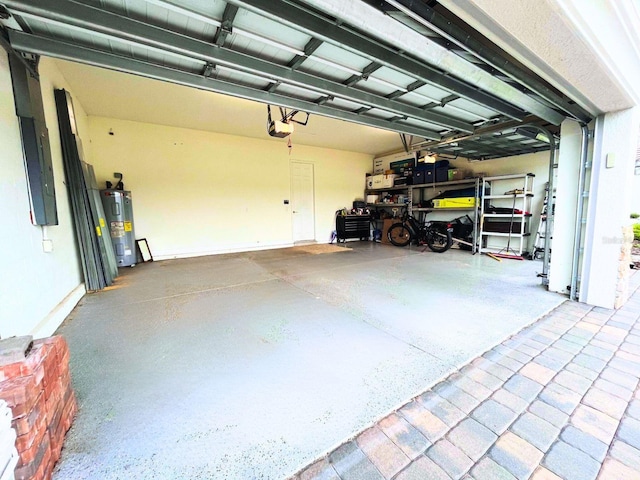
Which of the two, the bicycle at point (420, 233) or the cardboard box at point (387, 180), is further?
the cardboard box at point (387, 180)

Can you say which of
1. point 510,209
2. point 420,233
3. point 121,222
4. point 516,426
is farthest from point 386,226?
point 516,426

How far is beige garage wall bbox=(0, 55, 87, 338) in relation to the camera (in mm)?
1709

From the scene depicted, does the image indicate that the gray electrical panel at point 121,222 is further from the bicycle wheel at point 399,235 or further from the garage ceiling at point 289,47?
the bicycle wheel at point 399,235

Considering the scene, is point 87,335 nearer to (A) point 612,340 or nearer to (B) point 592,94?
(A) point 612,340

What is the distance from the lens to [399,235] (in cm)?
704

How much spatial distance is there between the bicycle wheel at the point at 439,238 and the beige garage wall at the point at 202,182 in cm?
316

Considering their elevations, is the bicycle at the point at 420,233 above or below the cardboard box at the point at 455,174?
below

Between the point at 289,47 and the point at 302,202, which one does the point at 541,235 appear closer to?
the point at 302,202

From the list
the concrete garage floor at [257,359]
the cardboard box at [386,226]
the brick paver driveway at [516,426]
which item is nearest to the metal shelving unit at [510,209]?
the concrete garage floor at [257,359]

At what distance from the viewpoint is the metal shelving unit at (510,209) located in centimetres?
524

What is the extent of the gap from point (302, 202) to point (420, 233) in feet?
10.9

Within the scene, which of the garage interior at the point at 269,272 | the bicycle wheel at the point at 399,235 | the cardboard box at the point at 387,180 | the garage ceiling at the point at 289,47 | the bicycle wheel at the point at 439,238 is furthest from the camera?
the cardboard box at the point at 387,180

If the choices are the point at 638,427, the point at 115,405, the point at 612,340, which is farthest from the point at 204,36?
the point at 612,340

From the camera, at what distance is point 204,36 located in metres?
1.89
